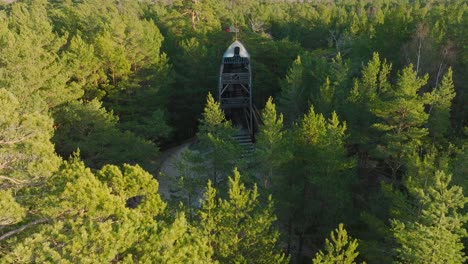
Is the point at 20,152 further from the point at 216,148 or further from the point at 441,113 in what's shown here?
the point at 441,113

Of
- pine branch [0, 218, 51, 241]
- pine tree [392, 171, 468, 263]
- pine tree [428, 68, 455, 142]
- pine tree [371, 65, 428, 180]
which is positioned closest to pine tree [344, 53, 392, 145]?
pine tree [371, 65, 428, 180]

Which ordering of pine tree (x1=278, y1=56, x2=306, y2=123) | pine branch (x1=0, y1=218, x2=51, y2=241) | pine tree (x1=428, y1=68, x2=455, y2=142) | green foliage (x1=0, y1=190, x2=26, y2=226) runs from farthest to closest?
pine tree (x1=278, y1=56, x2=306, y2=123), pine tree (x1=428, y1=68, x2=455, y2=142), pine branch (x1=0, y1=218, x2=51, y2=241), green foliage (x1=0, y1=190, x2=26, y2=226)

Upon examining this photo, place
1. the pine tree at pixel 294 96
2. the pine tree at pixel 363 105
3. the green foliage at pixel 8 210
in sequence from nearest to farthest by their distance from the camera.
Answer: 1. the green foliage at pixel 8 210
2. the pine tree at pixel 363 105
3. the pine tree at pixel 294 96

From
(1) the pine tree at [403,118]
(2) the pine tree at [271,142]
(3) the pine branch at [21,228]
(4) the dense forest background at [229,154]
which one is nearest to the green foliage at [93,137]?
(4) the dense forest background at [229,154]

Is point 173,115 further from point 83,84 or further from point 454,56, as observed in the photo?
point 454,56

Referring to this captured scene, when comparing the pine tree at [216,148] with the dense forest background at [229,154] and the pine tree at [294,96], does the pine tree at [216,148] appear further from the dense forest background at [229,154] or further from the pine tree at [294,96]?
the pine tree at [294,96]

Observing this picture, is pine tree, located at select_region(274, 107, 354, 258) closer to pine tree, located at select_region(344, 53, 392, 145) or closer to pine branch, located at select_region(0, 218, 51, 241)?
pine tree, located at select_region(344, 53, 392, 145)
